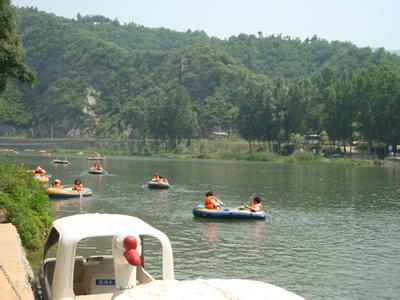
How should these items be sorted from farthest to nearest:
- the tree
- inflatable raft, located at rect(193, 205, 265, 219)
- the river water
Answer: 1. inflatable raft, located at rect(193, 205, 265, 219)
2. the tree
3. the river water

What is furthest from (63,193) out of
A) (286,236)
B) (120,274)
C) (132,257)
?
(132,257)

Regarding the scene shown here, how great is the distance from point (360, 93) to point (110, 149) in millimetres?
69676

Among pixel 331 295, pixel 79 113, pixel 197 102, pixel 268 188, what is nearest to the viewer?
pixel 331 295

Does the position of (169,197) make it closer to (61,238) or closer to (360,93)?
(61,238)

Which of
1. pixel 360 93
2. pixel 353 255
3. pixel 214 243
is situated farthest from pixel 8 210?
pixel 360 93

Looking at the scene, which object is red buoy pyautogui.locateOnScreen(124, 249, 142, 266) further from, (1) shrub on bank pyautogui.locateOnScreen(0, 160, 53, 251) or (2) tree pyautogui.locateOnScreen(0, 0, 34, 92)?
(2) tree pyautogui.locateOnScreen(0, 0, 34, 92)

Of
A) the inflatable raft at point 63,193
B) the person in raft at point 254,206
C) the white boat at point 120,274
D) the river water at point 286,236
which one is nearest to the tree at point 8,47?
the river water at point 286,236

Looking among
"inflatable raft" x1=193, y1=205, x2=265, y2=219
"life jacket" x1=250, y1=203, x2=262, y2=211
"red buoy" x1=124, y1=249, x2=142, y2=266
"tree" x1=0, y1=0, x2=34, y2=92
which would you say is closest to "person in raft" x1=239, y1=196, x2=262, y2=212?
"life jacket" x1=250, y1=203, x2=262, y2=211

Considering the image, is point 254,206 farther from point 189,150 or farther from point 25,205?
point 189,150

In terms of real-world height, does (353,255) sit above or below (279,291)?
below

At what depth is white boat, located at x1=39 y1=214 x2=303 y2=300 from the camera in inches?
262

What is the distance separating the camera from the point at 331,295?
16.6 meters

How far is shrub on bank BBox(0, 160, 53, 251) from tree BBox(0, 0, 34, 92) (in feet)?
18.1

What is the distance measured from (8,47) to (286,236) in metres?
15.8
